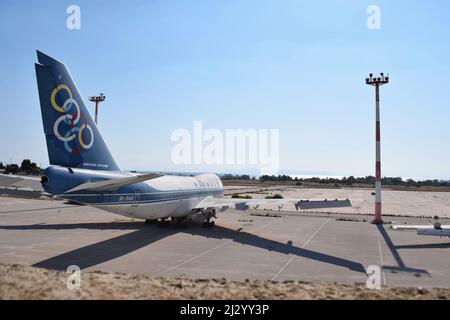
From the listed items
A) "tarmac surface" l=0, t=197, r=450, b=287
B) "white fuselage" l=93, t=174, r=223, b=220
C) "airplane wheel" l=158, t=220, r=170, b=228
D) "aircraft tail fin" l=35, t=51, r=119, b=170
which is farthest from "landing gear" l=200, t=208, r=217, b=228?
"aircraft tail fin" l=35, t=51, r=119, b=170

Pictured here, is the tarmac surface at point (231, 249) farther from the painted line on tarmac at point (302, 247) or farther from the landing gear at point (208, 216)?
the landing gear at point (208, 216)

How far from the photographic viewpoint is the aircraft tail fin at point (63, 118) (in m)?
21.5

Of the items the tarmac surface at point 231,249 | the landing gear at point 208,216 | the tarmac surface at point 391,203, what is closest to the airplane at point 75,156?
the tarmac surface at point 231,249

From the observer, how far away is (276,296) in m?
12.5

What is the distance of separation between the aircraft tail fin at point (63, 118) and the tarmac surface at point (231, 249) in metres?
5.64

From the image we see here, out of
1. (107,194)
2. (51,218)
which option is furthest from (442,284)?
(51,218)

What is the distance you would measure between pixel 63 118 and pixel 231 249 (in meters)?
13.1

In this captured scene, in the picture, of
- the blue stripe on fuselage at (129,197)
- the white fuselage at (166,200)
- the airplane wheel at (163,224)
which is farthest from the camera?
the airplane wheel at (163,224)

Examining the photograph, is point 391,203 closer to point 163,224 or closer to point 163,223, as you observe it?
point 163,223

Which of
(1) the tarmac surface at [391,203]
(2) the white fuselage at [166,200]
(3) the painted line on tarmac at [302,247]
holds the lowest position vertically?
(1) the tarmac surface at [391,203]
